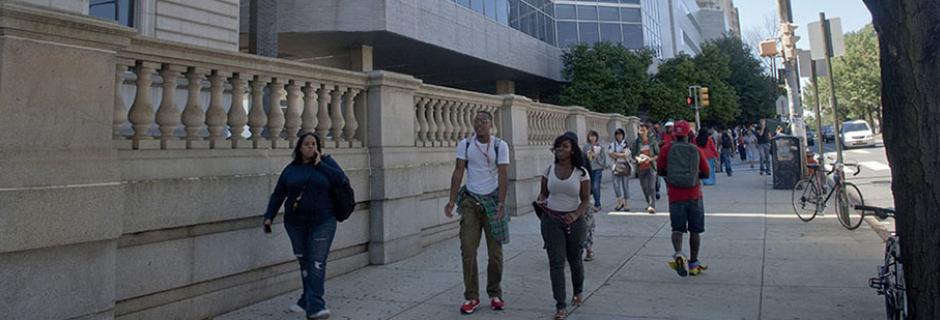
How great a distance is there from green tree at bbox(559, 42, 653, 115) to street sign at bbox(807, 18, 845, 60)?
67.8 ft

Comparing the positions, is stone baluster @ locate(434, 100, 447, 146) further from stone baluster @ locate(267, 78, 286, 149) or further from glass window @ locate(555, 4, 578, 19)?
glass window @ locate(555, 4, 578, 19)

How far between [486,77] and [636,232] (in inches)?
953

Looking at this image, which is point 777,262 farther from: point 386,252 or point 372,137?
point 372,137

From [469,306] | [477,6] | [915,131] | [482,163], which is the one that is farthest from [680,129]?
[477,6]

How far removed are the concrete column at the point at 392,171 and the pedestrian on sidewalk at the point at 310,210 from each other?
1.95m

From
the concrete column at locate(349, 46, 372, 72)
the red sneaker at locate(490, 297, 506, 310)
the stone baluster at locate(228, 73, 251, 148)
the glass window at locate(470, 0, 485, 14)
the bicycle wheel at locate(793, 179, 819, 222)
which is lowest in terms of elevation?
the red sneaker at locate(490, 297, 506, 310)

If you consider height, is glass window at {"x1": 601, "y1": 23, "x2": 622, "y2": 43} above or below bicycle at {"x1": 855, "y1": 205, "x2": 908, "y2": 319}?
above

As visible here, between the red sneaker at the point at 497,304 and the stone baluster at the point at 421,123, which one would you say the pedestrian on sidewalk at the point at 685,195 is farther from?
the stone baluster at the point at 421,123

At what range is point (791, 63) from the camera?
13.1 meters

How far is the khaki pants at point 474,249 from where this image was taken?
15.4ft

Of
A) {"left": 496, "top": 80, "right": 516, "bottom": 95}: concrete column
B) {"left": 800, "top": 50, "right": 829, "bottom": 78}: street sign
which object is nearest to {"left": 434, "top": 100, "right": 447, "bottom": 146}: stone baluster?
{"left": 800, "top": 50, "right": 829, "bottom": 78}: street sign

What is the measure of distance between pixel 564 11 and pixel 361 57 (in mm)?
15875

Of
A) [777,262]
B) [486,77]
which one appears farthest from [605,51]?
[777,262]

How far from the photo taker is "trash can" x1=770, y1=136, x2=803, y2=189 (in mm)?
13406
